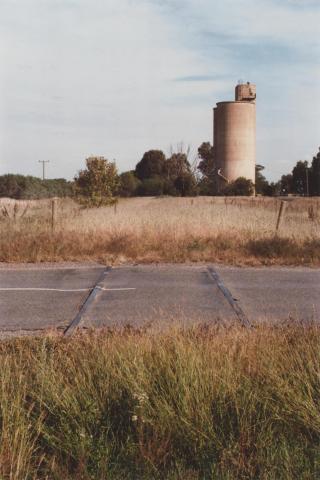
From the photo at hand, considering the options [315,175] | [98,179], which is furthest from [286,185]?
[98,179]

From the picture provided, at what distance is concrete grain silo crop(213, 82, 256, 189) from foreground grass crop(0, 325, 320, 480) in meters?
68.5

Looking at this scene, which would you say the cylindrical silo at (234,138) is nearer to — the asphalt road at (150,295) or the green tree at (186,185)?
the green tree at (186,185)

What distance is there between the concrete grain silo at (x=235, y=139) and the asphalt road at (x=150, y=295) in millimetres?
60509

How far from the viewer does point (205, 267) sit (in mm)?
13211

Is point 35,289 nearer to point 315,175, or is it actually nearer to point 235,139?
point 235,139

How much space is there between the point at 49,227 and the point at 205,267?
5151 mm

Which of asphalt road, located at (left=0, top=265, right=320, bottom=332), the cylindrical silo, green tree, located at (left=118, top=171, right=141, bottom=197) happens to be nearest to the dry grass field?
asphalt road, located at (left=0, top=265, right=320, bottom=332)

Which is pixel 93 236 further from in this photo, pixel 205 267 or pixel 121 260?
pixel 205 267

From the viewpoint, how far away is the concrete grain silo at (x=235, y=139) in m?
72.4

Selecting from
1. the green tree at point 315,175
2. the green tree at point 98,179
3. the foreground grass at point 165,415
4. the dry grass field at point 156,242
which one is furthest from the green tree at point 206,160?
the foreground grass at point 165,415

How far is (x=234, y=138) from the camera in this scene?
72750 mm

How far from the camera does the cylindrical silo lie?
7231 cm

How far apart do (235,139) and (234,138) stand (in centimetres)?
16

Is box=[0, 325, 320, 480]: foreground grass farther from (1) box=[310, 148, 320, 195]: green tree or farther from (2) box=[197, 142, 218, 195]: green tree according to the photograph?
(1) box=[310, 148, 320, 195]: green tree
